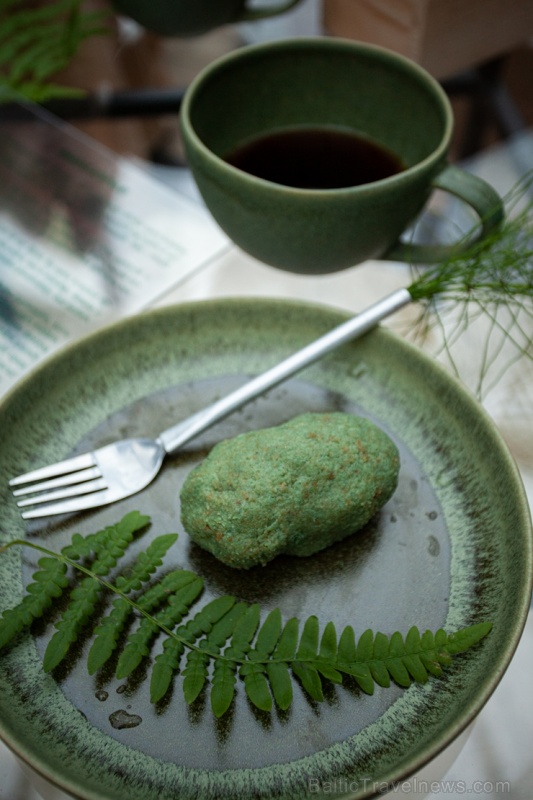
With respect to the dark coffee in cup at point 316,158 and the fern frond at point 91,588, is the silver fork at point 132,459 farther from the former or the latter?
the dark coffee in cup at point 316,158

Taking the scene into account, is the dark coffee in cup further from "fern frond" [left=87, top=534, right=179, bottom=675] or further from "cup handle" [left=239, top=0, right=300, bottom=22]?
"fern frond" [left=87, top=534, right=179, bottom=675]

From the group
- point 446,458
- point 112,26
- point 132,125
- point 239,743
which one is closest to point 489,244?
point 446,458

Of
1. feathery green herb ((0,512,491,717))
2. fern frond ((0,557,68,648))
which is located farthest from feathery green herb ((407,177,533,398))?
fern frond ((0,557,68,648))

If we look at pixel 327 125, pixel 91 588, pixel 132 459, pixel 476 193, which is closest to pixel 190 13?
pixel 327 125

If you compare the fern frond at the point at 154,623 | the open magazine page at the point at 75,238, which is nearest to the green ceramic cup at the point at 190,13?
the open magazine page at the point at 75,238

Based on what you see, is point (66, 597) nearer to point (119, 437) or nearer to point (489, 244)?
point (119, 437)

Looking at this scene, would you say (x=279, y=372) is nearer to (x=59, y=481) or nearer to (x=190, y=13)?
(x=59, y=481)

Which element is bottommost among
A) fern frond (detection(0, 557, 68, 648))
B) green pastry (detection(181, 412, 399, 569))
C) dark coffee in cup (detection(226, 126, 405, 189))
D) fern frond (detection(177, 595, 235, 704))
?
fern frond (detection(177, 595, 235, 704))
